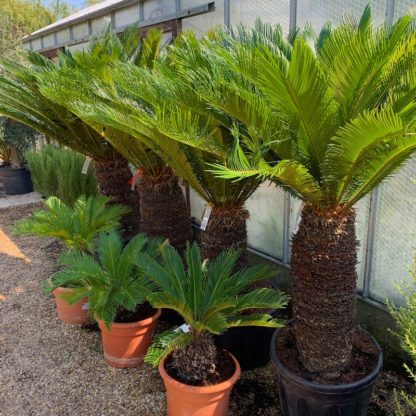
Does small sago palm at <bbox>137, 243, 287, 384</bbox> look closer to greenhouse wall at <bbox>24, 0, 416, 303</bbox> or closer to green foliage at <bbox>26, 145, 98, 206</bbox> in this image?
greenhouse wall at <bbox>24, 0, 416, 303</bbox>

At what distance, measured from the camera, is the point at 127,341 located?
2.93m

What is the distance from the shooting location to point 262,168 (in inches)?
65.6

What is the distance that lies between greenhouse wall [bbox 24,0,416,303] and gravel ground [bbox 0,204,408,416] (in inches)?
30.4

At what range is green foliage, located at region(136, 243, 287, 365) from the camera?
230 cm

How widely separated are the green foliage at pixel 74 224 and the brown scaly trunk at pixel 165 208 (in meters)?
0.32

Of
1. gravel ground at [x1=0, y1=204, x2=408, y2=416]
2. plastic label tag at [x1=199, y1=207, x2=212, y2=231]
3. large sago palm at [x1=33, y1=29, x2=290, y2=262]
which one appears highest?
large sago palm at [x1=33, y1=29, x2=290, y2=262]

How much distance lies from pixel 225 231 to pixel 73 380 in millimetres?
1526

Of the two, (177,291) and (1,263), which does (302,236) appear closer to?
(177,291)

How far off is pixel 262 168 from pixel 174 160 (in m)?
1.09

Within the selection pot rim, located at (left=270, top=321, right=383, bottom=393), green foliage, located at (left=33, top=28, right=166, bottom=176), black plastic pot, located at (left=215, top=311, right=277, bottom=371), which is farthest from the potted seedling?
pot rim, located at (left=270, top=321, right=383, bottom=393)

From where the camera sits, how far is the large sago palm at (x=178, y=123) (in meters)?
2.12

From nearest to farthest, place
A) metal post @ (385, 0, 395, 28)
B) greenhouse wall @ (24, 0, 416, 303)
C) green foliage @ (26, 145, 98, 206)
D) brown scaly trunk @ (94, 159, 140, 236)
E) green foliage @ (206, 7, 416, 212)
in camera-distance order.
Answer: green foliage @ (206, 7, 416, 212) → metal post @ (385, 0, 395, 28) → greenhouse wall @ (24, 0, 416, 303) → brown scaly trunk @ (94, 159, 140, 236) → green foliage @ (26, 145, 98, 206)

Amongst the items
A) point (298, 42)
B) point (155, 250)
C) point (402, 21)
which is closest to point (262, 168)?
point (298, 42)

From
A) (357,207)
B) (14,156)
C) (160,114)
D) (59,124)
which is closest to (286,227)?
(357,207)
